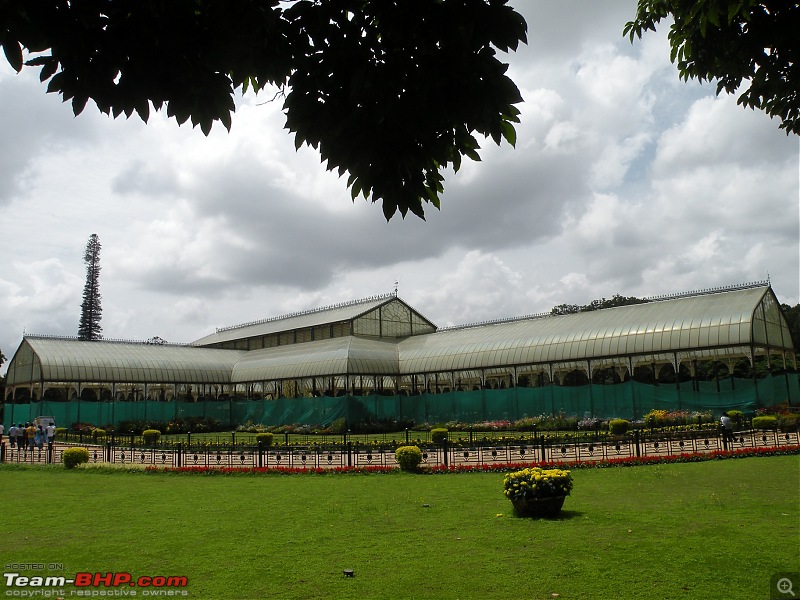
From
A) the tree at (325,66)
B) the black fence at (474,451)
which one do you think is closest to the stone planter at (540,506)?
the tree at (325,66)

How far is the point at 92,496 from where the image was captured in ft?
56.8

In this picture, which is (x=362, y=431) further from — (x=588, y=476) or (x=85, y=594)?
(x=85, y=594)

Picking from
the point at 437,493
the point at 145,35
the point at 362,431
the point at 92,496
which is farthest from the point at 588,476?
the point at 362,431

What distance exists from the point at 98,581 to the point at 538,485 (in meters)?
6.96

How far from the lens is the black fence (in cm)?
2373

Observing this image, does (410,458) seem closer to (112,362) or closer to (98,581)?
(98,581)

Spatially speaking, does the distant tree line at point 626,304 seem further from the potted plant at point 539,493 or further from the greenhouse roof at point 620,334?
the potted plant at point 539,493

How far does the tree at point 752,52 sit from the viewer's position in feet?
17.9

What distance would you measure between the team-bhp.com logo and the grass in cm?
24

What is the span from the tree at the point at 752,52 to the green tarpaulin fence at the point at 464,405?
99.9 feet

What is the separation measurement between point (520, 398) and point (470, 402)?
3516mm
